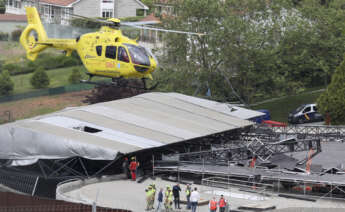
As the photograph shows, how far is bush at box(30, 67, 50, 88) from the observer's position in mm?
82625

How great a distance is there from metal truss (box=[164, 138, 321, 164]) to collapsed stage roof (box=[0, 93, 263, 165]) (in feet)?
4.08

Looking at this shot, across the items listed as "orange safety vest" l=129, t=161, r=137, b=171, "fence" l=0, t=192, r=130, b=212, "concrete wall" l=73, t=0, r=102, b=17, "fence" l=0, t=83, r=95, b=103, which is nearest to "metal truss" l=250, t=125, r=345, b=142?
"orange safety vest" l=129, t=161, r=137, b=171

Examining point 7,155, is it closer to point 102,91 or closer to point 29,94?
point 102,91

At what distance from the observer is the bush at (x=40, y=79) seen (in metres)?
82.6

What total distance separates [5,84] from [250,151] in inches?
1872

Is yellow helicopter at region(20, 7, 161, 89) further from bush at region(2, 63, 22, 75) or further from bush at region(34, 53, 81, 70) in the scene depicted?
bush at region(34, 53, 81, 70)

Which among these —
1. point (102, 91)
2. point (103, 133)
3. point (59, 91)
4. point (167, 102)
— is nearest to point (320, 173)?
point (103, 133)

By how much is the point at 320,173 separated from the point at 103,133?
1123cm

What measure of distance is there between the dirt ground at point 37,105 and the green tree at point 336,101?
29055mm

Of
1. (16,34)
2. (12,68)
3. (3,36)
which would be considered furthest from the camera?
(16,34)

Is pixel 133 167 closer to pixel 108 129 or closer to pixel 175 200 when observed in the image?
pixel 108 129

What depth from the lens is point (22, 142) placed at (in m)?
38.2

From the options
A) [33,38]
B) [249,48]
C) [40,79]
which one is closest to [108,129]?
[33,38]

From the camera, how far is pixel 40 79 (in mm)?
82750
